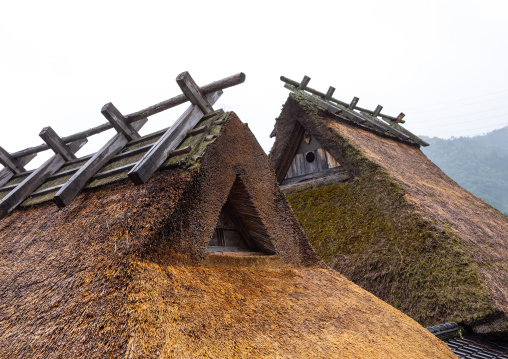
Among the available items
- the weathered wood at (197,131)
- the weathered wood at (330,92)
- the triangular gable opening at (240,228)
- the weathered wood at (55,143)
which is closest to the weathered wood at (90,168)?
the weathered wood at (197,131)

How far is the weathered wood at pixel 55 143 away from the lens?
176 inches

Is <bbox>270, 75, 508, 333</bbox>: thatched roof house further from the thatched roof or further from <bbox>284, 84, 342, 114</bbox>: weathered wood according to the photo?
the thatched roof

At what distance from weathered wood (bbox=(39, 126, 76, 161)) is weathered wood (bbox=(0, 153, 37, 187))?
3.30 ft

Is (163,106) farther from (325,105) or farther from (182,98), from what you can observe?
(325,105)

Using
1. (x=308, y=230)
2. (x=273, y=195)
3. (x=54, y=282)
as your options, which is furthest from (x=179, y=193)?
(x=308, y=230)

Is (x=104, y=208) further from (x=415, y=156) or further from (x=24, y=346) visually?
(x=415, y=156)

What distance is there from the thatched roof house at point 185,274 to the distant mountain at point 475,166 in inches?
2477

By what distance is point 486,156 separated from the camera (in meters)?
74.3

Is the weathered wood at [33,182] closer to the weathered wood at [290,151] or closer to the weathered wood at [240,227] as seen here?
the weathered wood at [240,227]

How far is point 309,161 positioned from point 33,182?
570cm

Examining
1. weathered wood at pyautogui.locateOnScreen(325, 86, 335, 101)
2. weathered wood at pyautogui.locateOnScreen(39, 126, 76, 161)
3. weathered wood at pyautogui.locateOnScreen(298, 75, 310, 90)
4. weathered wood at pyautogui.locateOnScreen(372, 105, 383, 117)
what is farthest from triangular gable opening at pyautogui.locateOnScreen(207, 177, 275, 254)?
weathered wood at pyautogui.locateOnScreen(372, 105, 383, 117)

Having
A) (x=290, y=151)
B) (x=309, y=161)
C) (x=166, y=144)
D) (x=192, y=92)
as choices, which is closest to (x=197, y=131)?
(x=166, y=144)

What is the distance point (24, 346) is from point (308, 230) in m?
5.61

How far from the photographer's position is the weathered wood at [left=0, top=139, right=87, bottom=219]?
3898 millimetres
